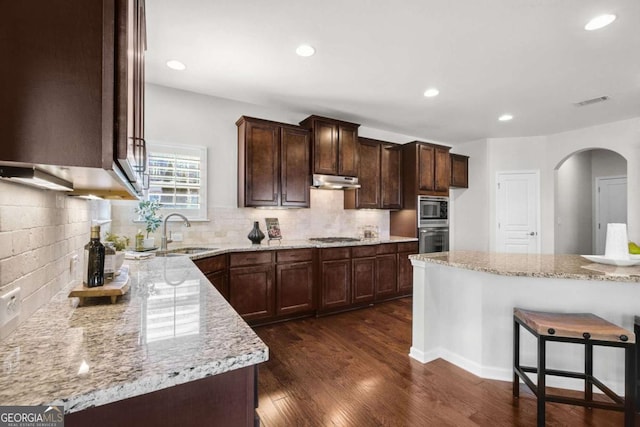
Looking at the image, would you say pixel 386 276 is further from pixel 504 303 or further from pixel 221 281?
pixel 221 281

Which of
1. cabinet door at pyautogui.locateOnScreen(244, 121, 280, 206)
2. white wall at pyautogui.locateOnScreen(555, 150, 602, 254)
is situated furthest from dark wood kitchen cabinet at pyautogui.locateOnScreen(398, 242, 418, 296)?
white wall at pyautogui.locateOnScreen(555, 150, 602, 254)

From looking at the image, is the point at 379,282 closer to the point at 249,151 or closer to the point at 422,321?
the point at 422,321

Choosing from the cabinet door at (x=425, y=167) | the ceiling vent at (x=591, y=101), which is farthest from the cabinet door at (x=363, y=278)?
the ceiling vent at (x=591, y=101)

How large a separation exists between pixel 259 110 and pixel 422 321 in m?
3.19

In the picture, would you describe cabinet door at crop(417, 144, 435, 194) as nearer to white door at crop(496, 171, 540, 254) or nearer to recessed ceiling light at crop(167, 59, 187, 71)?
white door at crop(496, 171, 540, 254)

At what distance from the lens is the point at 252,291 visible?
10.7 feet

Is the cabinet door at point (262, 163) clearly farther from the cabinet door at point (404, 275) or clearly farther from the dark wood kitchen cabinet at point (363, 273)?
the cabinet door at point (404, 275)

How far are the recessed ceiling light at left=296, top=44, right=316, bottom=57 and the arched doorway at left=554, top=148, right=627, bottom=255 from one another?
5.79m

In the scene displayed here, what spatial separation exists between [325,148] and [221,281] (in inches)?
84.2

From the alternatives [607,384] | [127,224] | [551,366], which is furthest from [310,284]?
[607,384]

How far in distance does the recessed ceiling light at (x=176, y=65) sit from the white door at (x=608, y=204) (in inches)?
334

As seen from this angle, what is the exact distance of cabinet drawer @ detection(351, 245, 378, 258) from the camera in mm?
3951

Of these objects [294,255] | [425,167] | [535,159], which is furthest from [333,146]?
[535,159]

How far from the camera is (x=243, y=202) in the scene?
358 centimetres
